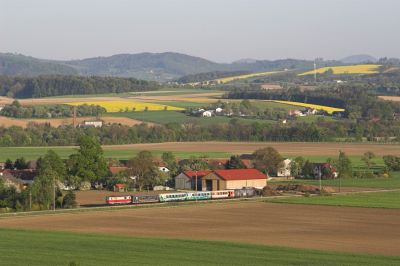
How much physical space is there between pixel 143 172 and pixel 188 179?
3.83 m

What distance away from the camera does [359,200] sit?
72250mm

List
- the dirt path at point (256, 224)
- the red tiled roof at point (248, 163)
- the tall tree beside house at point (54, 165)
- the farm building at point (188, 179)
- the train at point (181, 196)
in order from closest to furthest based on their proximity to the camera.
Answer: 1. the dirt path at point (256, 224)
2. the train at point (181, 196)
3. the tall tree beside house at point (54, 165)
4. the farm building at point (188, 179)
5. the red tiled roof at point (248, 163)

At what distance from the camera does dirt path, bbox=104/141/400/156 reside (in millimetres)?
113113

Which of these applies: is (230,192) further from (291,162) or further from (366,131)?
(366,131)

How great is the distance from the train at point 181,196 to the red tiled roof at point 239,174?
5.31 metres

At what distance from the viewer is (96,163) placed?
284 feet

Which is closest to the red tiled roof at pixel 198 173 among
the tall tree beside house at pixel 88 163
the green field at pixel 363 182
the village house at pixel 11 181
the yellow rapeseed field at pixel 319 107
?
the green field at pixel 363 182

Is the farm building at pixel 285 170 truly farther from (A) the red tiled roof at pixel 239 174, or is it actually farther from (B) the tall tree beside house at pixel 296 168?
(A) the red tiled roof at pixel 239 174

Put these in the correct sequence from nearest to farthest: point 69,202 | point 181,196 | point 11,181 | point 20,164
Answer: point 69,202 < point 181,196 < point 11,181 < point 20,164

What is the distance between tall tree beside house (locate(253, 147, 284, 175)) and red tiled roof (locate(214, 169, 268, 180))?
Answer: 28.1 ft

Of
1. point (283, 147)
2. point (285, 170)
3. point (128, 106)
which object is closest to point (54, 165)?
point (285, 170)

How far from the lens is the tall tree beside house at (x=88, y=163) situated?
85500 mm

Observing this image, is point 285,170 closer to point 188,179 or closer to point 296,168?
point 296,168

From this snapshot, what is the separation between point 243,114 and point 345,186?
75.8 metres
